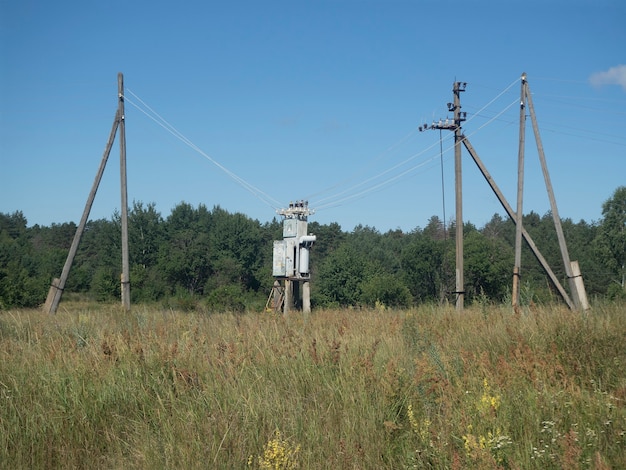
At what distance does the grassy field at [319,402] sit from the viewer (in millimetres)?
4277

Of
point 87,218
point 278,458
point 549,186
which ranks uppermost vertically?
point 549,186

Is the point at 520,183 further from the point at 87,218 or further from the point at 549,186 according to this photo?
the point at 87,218

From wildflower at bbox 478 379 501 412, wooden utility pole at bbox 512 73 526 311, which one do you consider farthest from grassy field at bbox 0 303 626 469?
wooden utility pole at bbox 512 73 526 311

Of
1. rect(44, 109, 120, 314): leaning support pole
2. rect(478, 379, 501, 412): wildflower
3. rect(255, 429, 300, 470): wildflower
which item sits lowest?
rect(255, 429, 300, 470): wildflower

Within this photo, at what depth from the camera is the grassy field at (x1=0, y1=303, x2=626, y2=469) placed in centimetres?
428

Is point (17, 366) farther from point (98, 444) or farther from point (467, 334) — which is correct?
point (467, 334)

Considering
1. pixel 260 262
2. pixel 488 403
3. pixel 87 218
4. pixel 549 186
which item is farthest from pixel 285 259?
pixel 260 262

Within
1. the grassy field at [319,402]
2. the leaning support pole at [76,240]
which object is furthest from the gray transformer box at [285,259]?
the grassy field at [319,402]

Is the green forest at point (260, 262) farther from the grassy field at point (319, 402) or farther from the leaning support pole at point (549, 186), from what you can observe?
the grassy field at point (319, 402)

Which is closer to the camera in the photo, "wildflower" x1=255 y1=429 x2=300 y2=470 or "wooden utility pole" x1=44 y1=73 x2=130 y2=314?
"wildflower" x1=255 y1=429 x2=300 y2=470

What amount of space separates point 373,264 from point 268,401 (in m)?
65.8

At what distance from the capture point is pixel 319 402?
5336 millimetres

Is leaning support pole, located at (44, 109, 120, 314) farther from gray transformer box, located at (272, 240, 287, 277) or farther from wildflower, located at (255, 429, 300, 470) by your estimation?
wildflower, located at (255, 429, 300, 470)

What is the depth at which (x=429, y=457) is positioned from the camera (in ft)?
13.9
